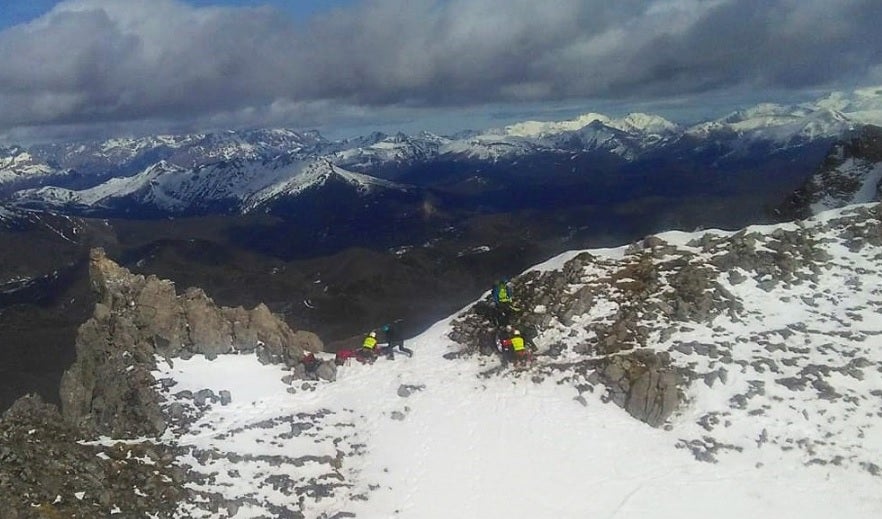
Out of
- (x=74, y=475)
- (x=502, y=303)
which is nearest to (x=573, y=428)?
(x=502, y=303)

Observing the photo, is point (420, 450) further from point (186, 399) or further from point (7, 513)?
point (7, 513)

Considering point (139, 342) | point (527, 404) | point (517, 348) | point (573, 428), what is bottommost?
point (573, 428)

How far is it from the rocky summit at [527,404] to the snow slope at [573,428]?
0.10 m

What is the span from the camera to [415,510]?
94.9 feet

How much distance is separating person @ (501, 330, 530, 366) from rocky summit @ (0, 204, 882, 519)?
0.58m

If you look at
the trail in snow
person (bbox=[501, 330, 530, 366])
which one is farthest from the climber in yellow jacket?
the trail in snow

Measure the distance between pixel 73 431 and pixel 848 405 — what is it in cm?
3494

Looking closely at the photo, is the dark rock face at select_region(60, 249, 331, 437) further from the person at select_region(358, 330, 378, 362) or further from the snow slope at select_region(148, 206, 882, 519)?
the person at select_region(358, 330, 378, 362)

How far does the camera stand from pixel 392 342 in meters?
41.7

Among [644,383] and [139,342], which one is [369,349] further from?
[644,383]

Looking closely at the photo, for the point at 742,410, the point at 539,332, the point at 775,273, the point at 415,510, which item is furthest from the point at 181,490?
the point at 775,273

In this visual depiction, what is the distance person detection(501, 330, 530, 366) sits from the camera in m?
37.8

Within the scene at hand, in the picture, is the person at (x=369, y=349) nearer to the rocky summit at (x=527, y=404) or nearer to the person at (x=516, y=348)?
the rocky summit at (x=527, y=404)

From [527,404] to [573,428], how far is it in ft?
9.12
